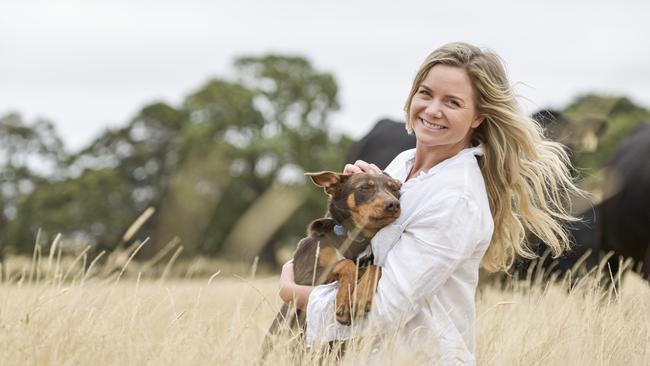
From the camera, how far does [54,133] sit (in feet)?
92.5

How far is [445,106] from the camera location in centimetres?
370

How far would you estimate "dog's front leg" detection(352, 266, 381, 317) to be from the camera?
3.26 meters

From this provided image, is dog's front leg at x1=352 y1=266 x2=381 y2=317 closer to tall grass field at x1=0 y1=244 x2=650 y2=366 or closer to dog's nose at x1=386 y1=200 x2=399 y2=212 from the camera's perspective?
tall grass field at x1=0 y1=244 x2=650 y2=366

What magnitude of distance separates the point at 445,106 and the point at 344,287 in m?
0.96

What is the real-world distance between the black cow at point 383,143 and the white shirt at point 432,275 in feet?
14.2

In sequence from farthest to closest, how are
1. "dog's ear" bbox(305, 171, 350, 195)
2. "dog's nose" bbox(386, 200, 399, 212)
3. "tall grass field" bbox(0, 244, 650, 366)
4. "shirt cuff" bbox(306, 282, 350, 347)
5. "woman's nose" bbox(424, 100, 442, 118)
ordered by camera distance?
"dog's ear" bbox(305, 171, 350, 195), "woman's nose" bbox(424, 100, 442, 118), "dog's nose" bbox(386, 200, 399, 212), "shirt cuff" bbox(306, 282, 350, 347), "tall grass field" bbox(0, 244, 650, 366)

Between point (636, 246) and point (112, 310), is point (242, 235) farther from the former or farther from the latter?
point (636, 246)

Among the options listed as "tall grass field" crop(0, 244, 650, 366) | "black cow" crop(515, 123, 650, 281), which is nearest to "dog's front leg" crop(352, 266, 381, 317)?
"tall grass field" crop(0, 244, 650, 366)

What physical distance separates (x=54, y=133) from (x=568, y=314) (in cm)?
2583

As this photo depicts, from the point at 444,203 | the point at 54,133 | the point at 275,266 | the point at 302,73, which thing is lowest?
the point at 275,266

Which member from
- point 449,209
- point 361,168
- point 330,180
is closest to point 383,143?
point 361,168

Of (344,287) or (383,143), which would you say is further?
(383,143)

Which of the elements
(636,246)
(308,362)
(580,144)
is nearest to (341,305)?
(308,362)

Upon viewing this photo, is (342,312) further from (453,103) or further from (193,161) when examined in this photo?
(193,161)
